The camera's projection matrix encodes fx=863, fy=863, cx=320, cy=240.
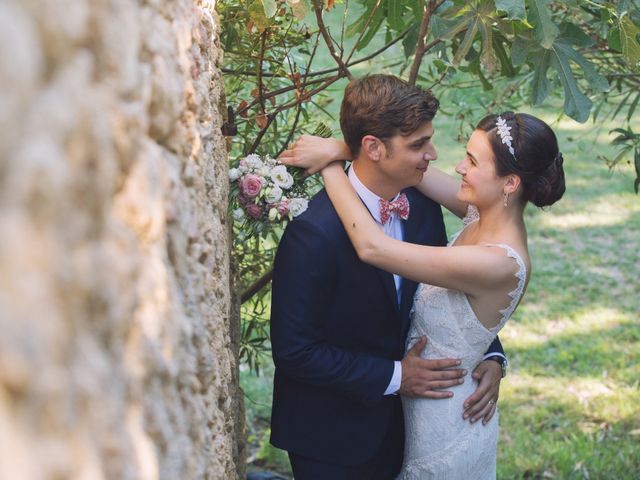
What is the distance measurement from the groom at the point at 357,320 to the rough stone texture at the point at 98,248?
1131 mm

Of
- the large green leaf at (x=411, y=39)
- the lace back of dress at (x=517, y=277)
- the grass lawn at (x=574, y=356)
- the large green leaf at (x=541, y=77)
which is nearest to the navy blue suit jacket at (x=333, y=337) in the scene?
the lace back of dress at (x=517, y=277)

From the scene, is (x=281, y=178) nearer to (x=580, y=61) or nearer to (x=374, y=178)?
(x=374, y=178)

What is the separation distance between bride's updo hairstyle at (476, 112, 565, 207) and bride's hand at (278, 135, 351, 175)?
0.48 m

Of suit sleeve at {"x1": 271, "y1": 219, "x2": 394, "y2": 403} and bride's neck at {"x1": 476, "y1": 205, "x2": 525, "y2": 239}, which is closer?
suit sleeve at {"x1": 271, "y1": 219, "x2": 394, "y2": 403}

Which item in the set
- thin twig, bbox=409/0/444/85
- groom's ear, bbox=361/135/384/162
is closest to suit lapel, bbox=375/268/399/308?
groom's ear, bbox=361/135/384/162

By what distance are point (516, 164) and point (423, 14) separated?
708 millimetres

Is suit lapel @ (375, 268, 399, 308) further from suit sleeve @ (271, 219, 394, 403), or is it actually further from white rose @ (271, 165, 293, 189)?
white rose @ (271, 165, 293, 189)

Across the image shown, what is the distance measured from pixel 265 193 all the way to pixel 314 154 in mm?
222

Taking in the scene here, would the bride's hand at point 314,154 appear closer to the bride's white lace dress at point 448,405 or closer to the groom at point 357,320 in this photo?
the groom at point 357,320

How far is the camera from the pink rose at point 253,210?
2.70 meters

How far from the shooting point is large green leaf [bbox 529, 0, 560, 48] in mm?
2490

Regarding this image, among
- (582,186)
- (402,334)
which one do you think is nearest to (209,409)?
(402,334)

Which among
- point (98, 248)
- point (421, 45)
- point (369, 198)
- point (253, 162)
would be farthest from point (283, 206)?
point (98, 248)

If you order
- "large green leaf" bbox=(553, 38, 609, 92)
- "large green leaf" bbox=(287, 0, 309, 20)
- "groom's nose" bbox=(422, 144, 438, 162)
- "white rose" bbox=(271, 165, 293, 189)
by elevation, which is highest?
"large green leaf" bbox=(287, 0, 309, 20)
